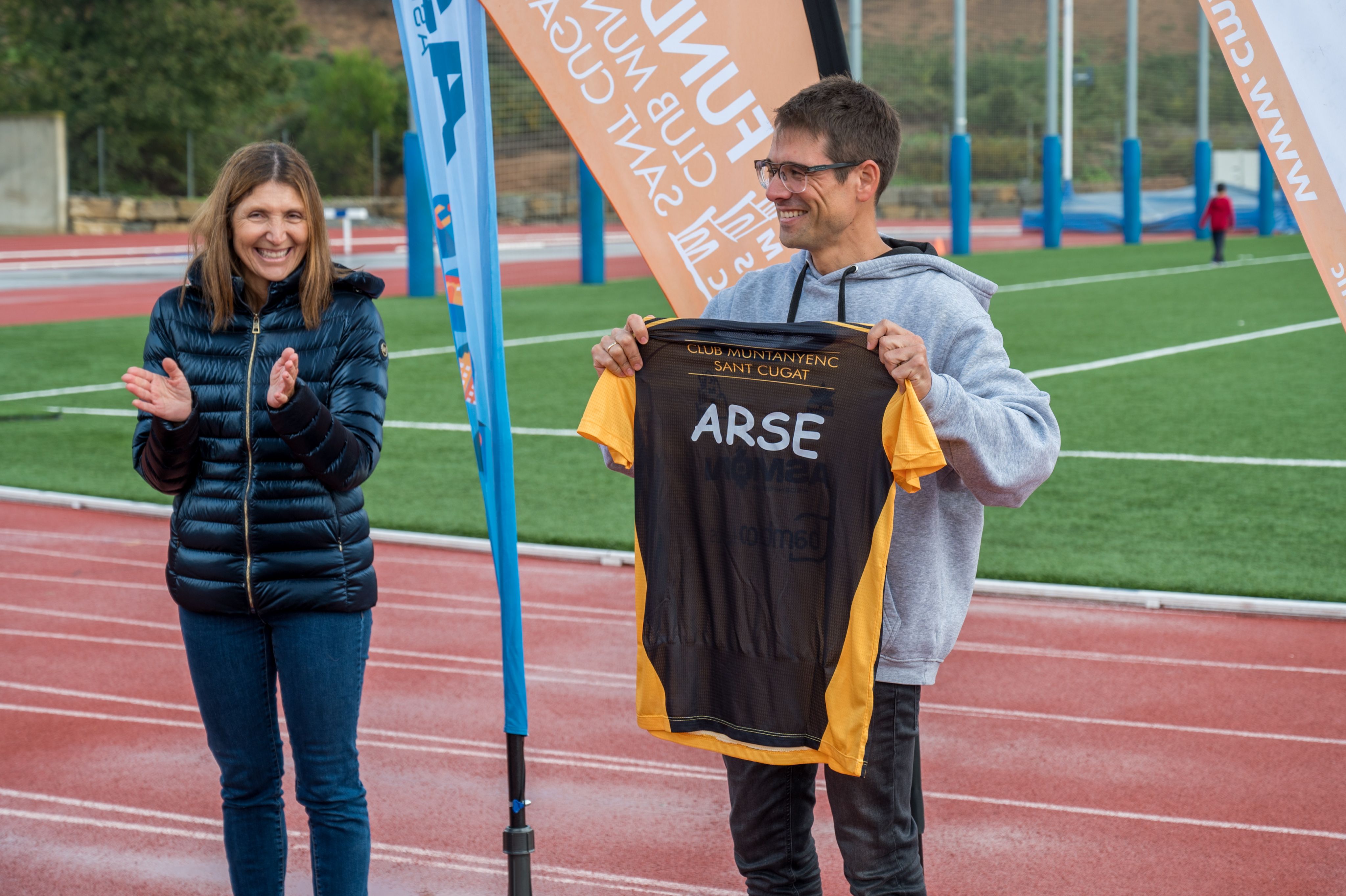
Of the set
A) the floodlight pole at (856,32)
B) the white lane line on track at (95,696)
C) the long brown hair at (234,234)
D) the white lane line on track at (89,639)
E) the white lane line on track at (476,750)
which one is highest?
the floodlight pole at (856,32)

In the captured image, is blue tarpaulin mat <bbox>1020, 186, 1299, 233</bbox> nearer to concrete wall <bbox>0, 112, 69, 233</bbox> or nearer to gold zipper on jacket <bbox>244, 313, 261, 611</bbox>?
concrete wall <bbox>0, 112, 69, 233</bbox>

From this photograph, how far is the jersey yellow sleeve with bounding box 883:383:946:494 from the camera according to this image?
8.23 feet

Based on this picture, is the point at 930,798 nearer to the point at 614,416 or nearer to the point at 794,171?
the point at 614,416

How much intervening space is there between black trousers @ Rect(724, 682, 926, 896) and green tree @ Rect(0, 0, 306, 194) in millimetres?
41535

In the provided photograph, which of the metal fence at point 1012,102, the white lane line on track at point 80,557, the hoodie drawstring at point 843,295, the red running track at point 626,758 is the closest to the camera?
the hoodie drawstring at point 843,295

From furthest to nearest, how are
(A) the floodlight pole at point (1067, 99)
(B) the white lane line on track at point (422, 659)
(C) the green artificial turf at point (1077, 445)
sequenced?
(A) the floodlight pole at point (1067, 99) < (C) the green artificial turf at point (1077, 445) < (B) the white lane line on track at point (422, 659)

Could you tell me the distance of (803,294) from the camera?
9.46ft

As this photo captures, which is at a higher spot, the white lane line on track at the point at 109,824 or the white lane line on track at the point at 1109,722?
the white lane line on track at the point at 1109,722

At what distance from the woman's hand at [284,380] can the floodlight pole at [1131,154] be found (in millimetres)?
36339

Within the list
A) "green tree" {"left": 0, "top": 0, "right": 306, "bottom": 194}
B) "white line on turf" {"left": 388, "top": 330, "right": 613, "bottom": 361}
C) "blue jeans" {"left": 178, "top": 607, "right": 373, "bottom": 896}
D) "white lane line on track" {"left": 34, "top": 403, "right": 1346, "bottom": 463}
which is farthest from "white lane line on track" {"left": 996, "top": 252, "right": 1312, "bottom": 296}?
"green tree" {"left": 0, "top": 0, "right": 306, "bottom": 194}

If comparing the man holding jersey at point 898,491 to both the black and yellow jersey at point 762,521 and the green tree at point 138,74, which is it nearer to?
the black and yellow jersey at point 762,521

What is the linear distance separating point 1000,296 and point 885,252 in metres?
19.6

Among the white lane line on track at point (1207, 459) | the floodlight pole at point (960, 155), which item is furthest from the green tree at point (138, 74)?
the white lane line on track at point (1207, 459)

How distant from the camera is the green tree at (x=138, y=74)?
41.0m
